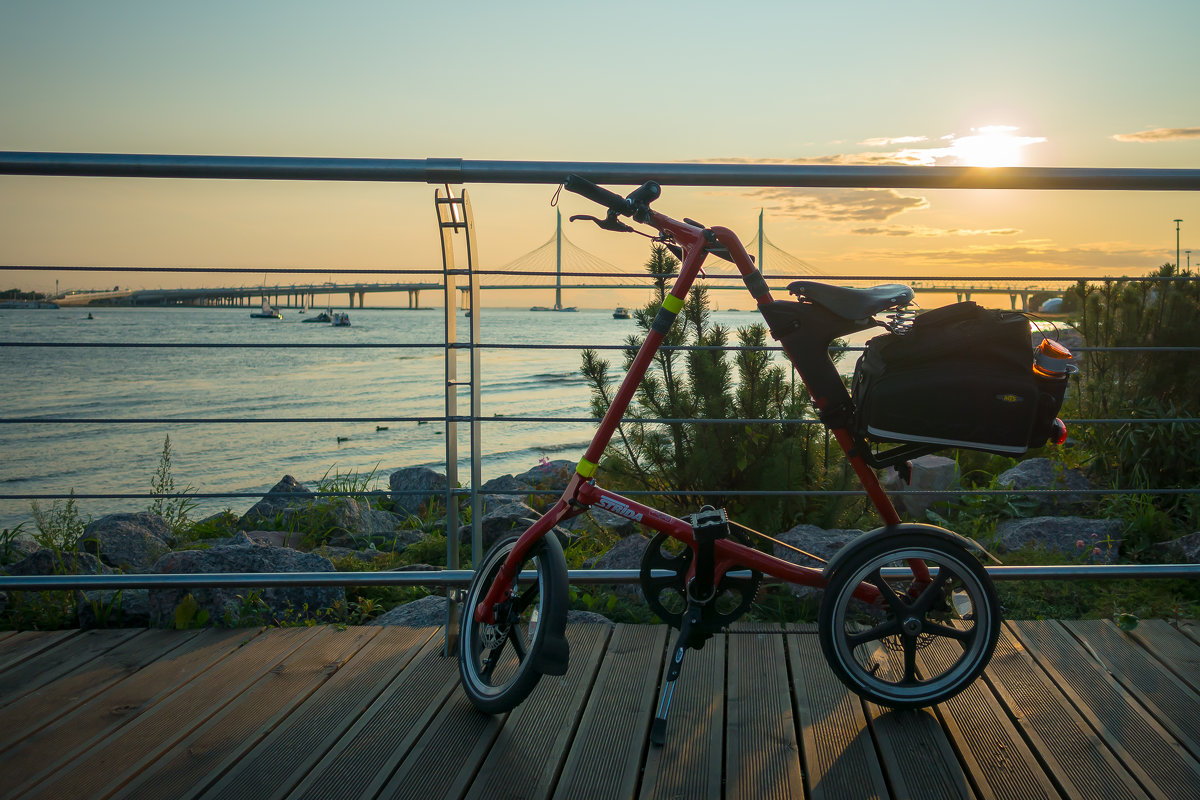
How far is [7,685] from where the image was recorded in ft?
6.40

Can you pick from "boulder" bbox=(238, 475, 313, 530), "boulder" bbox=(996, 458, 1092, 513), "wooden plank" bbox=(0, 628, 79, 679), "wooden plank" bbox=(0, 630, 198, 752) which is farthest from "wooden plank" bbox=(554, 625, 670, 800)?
"boulder" bbox=(238, 475, 313, 530)

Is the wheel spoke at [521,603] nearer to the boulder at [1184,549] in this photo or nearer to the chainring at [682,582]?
the chainring at [682,582]

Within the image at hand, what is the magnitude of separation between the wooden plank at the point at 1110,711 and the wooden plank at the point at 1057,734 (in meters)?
0.03

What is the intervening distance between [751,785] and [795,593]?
1.20 metres

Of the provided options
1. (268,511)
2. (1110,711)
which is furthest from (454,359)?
(268,511)

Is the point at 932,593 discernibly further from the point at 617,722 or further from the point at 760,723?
the point at 617,722

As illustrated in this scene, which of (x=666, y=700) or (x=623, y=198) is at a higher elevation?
(x=623, y=198)

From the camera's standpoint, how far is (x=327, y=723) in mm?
1746

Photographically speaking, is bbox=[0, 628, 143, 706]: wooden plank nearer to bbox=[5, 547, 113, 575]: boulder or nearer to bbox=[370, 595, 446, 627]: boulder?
bbox=[370, 595, 446, 627]: boulder

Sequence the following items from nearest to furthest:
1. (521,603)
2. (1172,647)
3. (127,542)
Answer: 1. (521,603)
2. (1172,647)
3. (127,542)

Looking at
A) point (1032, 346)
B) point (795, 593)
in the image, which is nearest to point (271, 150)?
point (1032, 346)

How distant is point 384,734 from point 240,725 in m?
0.32

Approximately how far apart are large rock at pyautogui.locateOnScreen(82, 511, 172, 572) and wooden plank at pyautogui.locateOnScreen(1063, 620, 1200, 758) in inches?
158

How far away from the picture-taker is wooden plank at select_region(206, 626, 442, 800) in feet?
4.95
